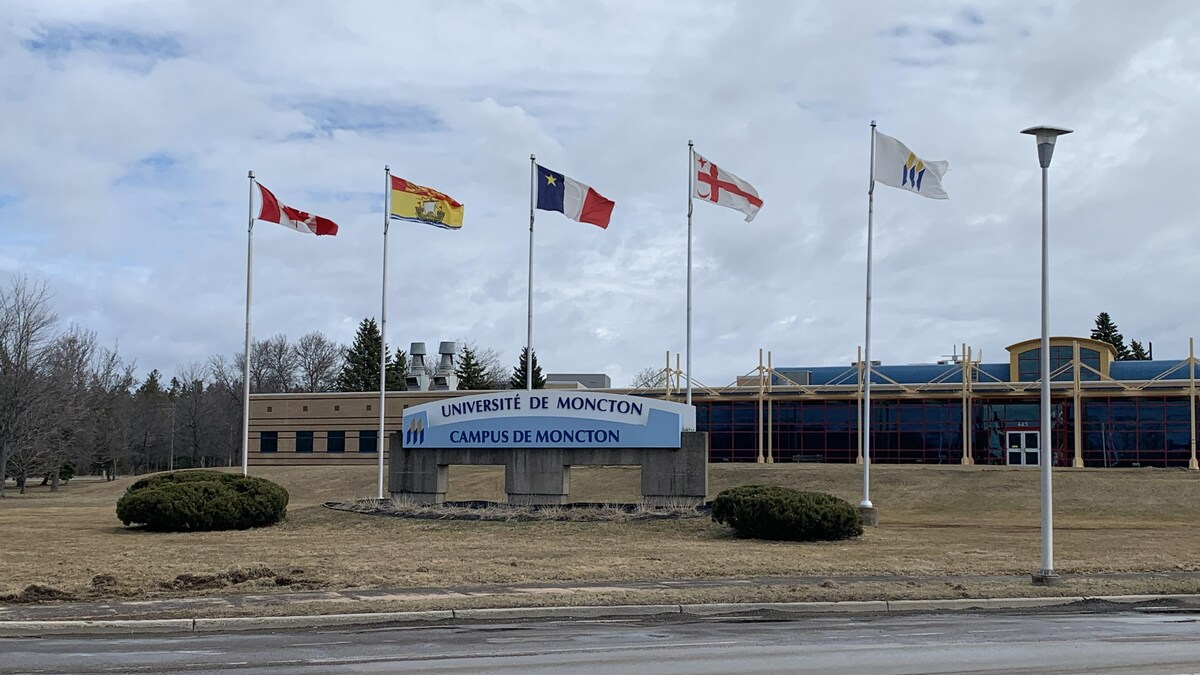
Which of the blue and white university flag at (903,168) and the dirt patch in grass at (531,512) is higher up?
the blue and white university flag at (903,168)

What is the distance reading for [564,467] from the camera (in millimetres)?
34281

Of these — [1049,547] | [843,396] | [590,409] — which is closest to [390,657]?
[1049,547]

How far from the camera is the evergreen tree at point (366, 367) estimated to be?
100750mm

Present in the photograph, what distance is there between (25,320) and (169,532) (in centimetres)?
3733

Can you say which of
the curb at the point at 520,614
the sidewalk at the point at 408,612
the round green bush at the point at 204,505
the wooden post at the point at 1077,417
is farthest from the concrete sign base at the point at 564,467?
the wooden post at the point at 1077,417

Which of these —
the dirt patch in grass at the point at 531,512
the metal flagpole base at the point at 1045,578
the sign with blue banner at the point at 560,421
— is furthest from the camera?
the sign with blue banner at the point at 560,421

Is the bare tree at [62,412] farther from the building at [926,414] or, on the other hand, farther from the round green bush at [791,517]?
the round green bush at [791,517]

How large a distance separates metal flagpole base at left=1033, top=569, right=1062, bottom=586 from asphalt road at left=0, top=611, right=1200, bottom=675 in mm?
3242

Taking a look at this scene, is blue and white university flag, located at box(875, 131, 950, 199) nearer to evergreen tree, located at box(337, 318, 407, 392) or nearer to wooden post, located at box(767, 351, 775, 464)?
wooden post, located at box(767, 351, 775, 464)

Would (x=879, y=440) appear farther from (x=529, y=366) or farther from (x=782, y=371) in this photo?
(x=529, y=366)

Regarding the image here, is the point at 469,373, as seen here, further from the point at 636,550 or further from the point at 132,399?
the point at 636,550

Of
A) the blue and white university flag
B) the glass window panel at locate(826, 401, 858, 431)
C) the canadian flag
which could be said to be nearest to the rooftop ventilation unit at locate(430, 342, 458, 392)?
the glass window panel at locate(826, 401, 858, 431)

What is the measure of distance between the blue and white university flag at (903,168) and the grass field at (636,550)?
28.8 ft

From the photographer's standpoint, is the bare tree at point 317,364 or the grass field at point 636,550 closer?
the grass field at point 636,550
